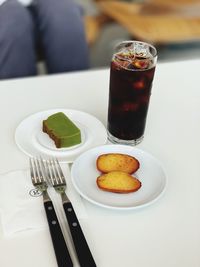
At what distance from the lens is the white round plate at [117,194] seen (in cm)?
59

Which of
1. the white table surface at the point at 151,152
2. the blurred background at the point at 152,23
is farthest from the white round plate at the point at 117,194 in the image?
the blurred background at the point at 152,23

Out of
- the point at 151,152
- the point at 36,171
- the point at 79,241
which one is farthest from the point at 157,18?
the point at 79,241

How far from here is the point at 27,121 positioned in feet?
2.48

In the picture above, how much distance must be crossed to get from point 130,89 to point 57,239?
0.28 m

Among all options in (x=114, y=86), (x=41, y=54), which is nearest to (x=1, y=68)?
(x=41, y=54)

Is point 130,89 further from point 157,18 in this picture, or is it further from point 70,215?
point 157,18

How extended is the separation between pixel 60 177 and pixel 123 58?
223 mm

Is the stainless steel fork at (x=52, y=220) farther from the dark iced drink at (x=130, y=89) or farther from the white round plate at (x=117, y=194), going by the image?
the dark iced drink at (x=130, y=89)

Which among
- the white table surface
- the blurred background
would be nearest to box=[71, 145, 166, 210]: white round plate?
the white table surface

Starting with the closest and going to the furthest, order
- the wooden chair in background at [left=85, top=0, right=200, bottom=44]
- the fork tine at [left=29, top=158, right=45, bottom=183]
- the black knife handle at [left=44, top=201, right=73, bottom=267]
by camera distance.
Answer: the black knife handle at [left=44, top=201, right=73, bottom=267] → the fork tine at [left=29, top=158, right=45, bottom=183] → the wooden chair in background at [left=85, top=0, right=200, bottom=44]

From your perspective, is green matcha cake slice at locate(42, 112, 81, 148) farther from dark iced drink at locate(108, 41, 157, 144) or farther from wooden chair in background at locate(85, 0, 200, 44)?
wooden chair in background at locate(85, 0, 200, 44)

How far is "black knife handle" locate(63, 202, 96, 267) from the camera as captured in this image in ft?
1.62

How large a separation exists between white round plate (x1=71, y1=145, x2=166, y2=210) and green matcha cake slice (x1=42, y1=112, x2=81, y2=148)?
0.04 m

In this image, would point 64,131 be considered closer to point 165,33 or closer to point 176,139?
point 176,139
